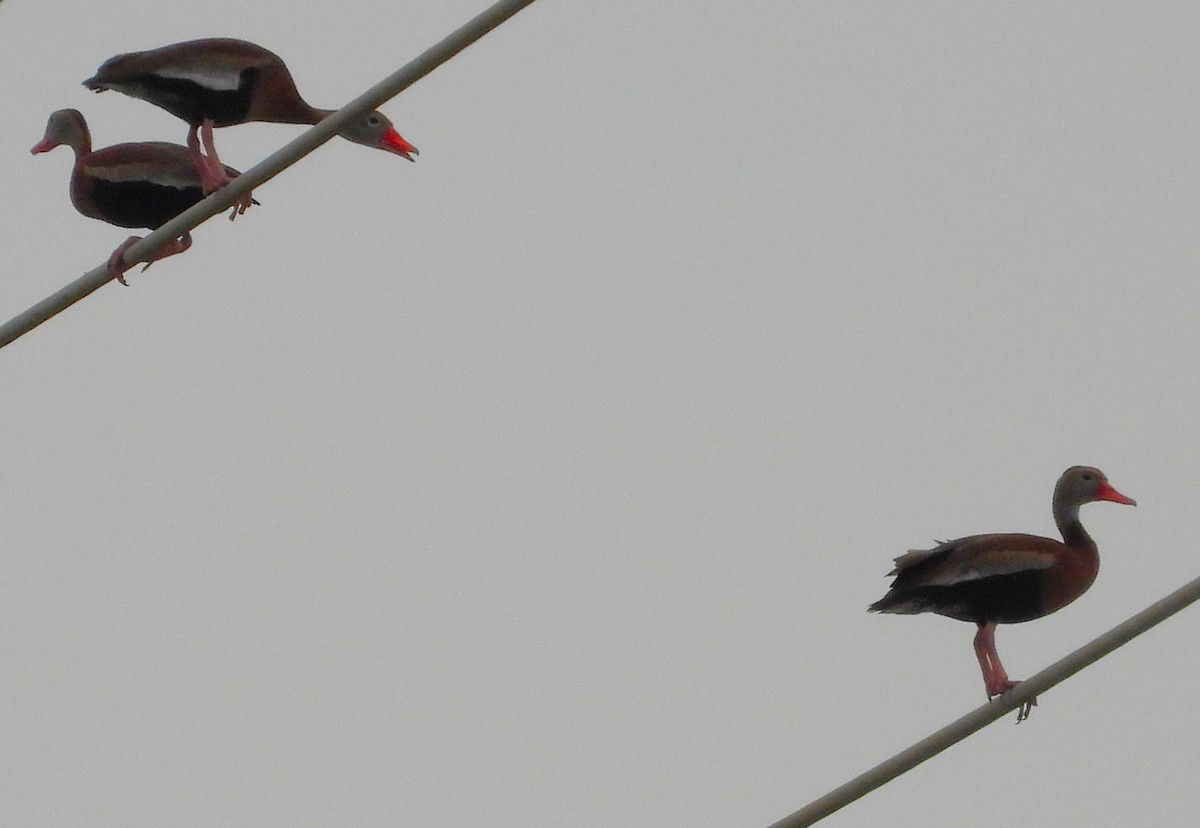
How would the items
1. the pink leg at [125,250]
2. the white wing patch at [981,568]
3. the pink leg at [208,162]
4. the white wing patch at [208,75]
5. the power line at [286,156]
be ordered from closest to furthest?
the power line at [286,156], the pink leg at [125,250], the white wing patch at [208,75], the pink leg at [208,162], the white wing patch at [981,568]

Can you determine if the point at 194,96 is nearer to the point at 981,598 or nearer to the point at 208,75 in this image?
the point at 208,75

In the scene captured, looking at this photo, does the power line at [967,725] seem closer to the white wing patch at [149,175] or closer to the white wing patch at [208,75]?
the white wing patch at [208,75]

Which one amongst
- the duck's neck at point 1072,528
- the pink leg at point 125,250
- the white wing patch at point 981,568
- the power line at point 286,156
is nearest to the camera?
the power line at point 286,156

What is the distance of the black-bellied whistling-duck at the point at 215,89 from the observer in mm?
6707

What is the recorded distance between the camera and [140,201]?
7.33 metres

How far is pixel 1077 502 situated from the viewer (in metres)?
7.79

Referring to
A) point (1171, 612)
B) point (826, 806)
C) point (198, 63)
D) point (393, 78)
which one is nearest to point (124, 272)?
point (198, 63)

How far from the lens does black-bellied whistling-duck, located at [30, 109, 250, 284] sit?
7199mm

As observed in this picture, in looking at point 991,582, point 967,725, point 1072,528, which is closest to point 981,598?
point 991,582

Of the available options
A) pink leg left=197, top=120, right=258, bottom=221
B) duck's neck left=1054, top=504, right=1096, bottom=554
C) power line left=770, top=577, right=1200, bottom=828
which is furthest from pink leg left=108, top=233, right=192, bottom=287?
duck's neck left=1054, top=504, right=1096, bottom=554

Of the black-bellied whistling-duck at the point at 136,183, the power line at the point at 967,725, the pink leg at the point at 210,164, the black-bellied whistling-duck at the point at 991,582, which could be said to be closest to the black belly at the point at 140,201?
the black-bellied whistling-duck at the point at 136,183

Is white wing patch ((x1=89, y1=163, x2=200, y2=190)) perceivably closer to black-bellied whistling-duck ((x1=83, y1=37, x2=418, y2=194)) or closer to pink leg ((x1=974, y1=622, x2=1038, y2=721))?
black-bellied whistling-duck ((x1=83, y1=37, x2=418, y2=194))

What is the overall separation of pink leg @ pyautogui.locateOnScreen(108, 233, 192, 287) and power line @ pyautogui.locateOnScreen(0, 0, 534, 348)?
1.04ft

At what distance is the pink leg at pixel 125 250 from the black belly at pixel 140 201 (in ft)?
1.40
